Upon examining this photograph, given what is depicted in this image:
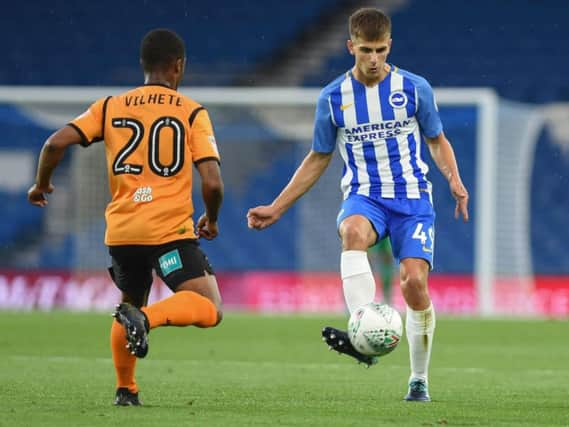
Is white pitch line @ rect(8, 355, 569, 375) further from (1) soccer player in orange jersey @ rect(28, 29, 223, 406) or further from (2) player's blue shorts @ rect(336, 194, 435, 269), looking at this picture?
(1) soccer player in orange jersey @ rect(28, 29, 223, 406)

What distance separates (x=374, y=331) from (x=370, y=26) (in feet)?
4.99

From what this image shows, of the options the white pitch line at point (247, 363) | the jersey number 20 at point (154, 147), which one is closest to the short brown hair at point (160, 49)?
the jersey number 20 at point (154, 147)

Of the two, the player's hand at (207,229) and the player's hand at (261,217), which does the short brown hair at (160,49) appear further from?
the player's hand at (261,217)

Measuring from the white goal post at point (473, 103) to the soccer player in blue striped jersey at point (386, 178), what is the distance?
1035cm

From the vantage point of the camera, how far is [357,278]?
266 inches

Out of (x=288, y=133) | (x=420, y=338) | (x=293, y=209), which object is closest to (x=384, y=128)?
(x=420, y=338)

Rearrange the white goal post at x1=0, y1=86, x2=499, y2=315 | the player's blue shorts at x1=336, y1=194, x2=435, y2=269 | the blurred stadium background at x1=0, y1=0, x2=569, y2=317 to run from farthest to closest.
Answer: the blurred stadium background at x1=0, y1=0, x2=569, y2=317 < the white goal post at x1=0, y1=86, x2=499, y2=315 < the player's blue shorts at x1=336, y1=194, x2=435, y2=269

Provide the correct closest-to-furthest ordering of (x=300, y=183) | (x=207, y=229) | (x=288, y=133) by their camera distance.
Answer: (x=207, y=229) < (x=300, y=183) < (x=288, y=133)

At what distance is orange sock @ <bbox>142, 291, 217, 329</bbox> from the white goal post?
11392mm

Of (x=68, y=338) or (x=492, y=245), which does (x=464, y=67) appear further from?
(x=68, y=338)

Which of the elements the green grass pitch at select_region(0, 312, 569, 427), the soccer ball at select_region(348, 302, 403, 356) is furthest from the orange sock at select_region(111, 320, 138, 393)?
the soccer ball at select_region(348, 302, 403, 356)

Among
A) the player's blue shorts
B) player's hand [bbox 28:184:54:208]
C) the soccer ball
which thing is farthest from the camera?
the player's blue shorts

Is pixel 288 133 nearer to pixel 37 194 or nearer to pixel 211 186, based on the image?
pixel 37 194

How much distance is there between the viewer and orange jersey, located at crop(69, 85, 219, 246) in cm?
632
